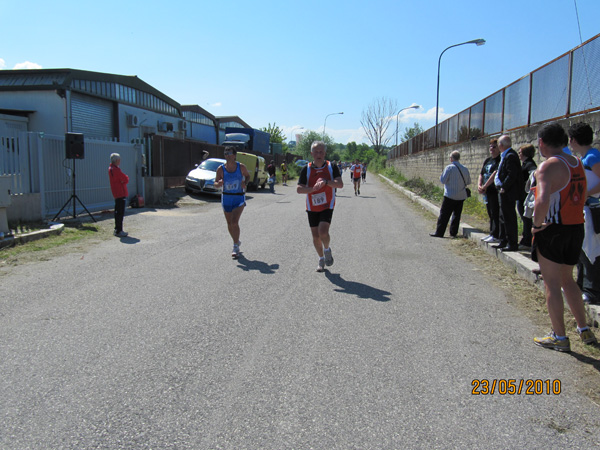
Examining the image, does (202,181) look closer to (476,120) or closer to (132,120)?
(476,120)

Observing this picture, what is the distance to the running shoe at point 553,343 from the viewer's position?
3.83 metres

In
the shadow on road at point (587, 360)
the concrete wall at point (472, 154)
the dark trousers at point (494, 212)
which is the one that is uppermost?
the concrete wall at point (472, 154)

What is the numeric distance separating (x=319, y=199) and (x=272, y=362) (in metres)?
3.24

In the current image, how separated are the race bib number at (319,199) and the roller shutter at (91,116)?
67.4 ft

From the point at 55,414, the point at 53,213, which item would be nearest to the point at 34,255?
the point at 53,213

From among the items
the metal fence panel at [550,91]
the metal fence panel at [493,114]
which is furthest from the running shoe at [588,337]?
the metal fence panel at [493,114]

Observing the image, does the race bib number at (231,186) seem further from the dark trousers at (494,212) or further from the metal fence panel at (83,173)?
the metal fence panel at (83,173)

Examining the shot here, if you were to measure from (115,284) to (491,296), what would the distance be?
4.73m

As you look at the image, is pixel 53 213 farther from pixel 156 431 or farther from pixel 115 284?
pixel 156 431

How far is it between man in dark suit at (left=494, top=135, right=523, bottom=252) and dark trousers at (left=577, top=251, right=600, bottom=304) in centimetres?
255

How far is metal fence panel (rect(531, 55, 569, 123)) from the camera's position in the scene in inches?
388

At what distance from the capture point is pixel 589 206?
4426mm

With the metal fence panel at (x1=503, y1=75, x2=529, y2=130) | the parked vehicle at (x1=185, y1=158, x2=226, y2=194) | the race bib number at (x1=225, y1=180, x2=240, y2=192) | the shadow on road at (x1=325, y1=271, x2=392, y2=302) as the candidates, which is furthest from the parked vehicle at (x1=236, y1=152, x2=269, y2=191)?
the shadow on road at (x1=325, y1=271, x2=392, y2=302)

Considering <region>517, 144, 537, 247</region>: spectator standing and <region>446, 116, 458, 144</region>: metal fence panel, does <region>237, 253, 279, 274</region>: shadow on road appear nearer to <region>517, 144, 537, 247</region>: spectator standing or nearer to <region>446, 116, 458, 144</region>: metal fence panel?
<region>517, 144, 537, 247</region>: spectator standing
